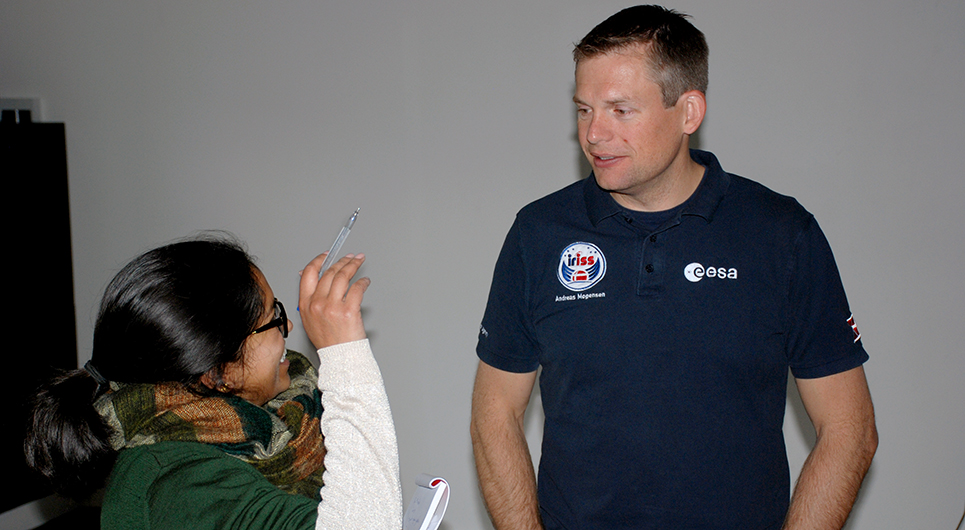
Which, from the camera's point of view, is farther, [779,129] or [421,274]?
[421,274]

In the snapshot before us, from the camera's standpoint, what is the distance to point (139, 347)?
1.10 m

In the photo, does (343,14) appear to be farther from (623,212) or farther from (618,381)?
(618,381)

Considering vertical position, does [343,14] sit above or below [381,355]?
above

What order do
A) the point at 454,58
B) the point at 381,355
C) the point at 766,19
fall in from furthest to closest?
the point at 381,355 < the point at 454,58 < the point at 766,19

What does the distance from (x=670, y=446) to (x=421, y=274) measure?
1632 mm

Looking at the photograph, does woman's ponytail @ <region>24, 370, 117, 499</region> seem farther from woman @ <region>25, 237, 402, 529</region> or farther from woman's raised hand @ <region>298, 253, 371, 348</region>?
woman's raised hand @ <region>298, 253, 371, 348</region>

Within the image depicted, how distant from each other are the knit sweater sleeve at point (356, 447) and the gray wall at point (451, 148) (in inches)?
65.2

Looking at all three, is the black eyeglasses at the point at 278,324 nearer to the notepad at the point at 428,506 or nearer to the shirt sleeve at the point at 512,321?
the notepad at the point at 428,506

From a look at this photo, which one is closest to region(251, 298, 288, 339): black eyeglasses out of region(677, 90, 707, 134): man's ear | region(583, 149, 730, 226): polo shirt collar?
region(583, 149, 730, 226): polo shirt collar

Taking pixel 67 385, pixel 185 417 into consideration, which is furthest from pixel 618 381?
pixel 67 385

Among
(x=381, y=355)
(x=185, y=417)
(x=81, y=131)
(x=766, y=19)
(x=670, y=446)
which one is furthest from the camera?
(x=81, y=131)

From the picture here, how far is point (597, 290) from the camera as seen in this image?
4.82 feet

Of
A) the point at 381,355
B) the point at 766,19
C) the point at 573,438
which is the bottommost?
the point at 381,355

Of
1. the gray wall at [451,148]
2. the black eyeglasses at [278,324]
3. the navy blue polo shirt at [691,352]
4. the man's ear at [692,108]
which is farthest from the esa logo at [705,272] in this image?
the gray wall at [451,148]
